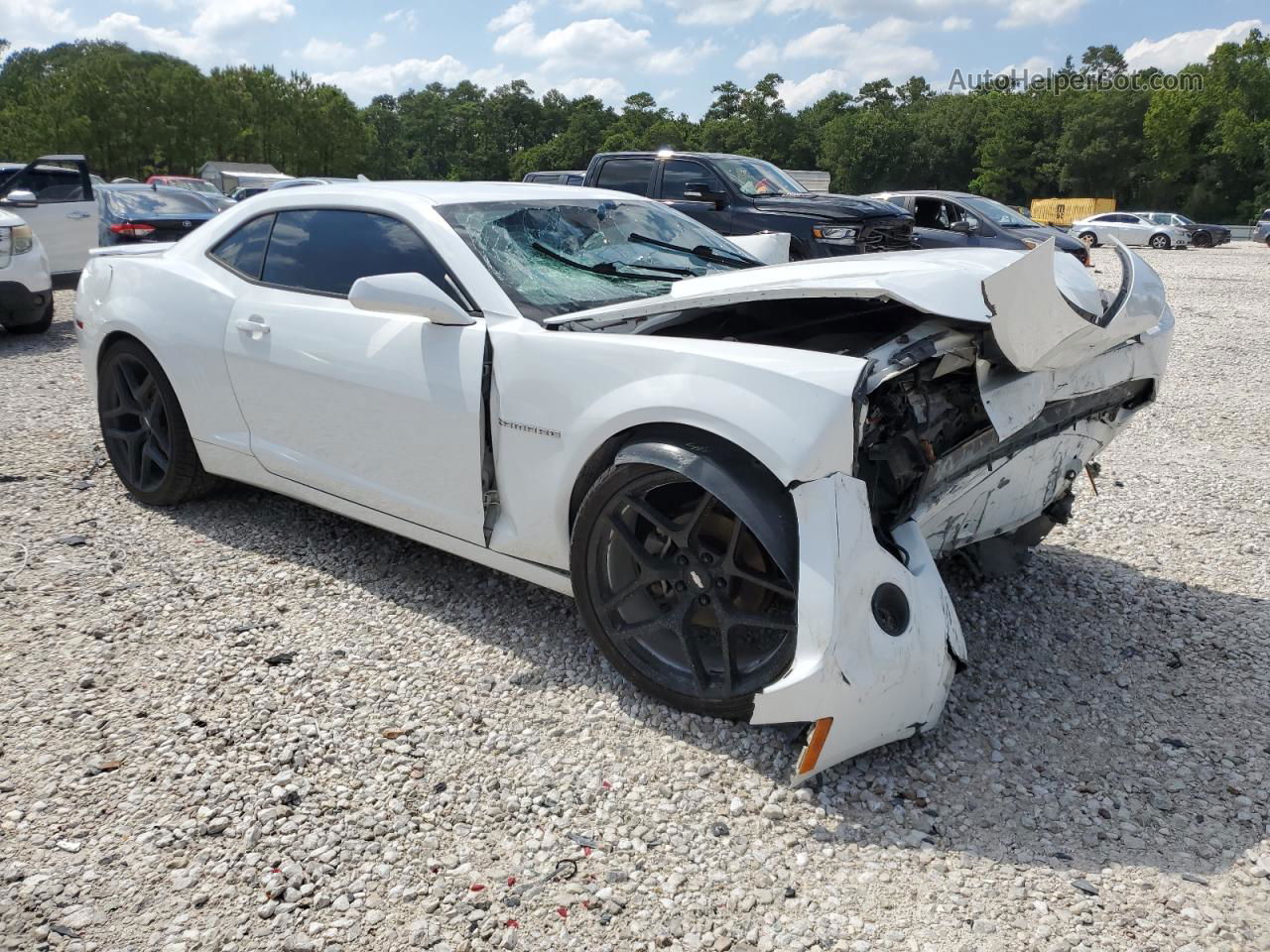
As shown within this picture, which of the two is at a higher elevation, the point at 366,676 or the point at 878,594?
the point at 878,594

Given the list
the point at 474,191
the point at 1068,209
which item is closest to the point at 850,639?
the point at 474,191

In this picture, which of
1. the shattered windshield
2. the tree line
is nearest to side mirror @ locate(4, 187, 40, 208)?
the shattered windshield

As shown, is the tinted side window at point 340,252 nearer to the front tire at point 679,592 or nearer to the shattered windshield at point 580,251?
the shattered windshield at point 580,251

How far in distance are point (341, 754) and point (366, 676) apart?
44cm

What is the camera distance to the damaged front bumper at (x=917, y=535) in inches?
94.4

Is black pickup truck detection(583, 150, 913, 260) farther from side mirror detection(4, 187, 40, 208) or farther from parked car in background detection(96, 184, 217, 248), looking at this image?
side mirror detection(4, 187, 40, 208)

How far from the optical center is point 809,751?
2.44 meters

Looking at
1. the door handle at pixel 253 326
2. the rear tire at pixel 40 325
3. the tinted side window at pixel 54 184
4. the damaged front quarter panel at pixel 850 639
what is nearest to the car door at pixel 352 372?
the door handle at pixel 253 326

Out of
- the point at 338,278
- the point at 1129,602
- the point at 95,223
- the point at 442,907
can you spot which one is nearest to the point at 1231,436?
the point at 1129,602

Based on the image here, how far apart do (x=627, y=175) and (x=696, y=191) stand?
4.47 ft

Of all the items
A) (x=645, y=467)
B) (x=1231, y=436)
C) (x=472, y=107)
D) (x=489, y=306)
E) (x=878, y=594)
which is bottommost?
(x=1231, y=436)

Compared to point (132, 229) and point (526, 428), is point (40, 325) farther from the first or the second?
point (526, 428)

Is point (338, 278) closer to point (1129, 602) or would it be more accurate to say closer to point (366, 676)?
point (366, 676)

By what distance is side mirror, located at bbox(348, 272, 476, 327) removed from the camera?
310 centimetres
